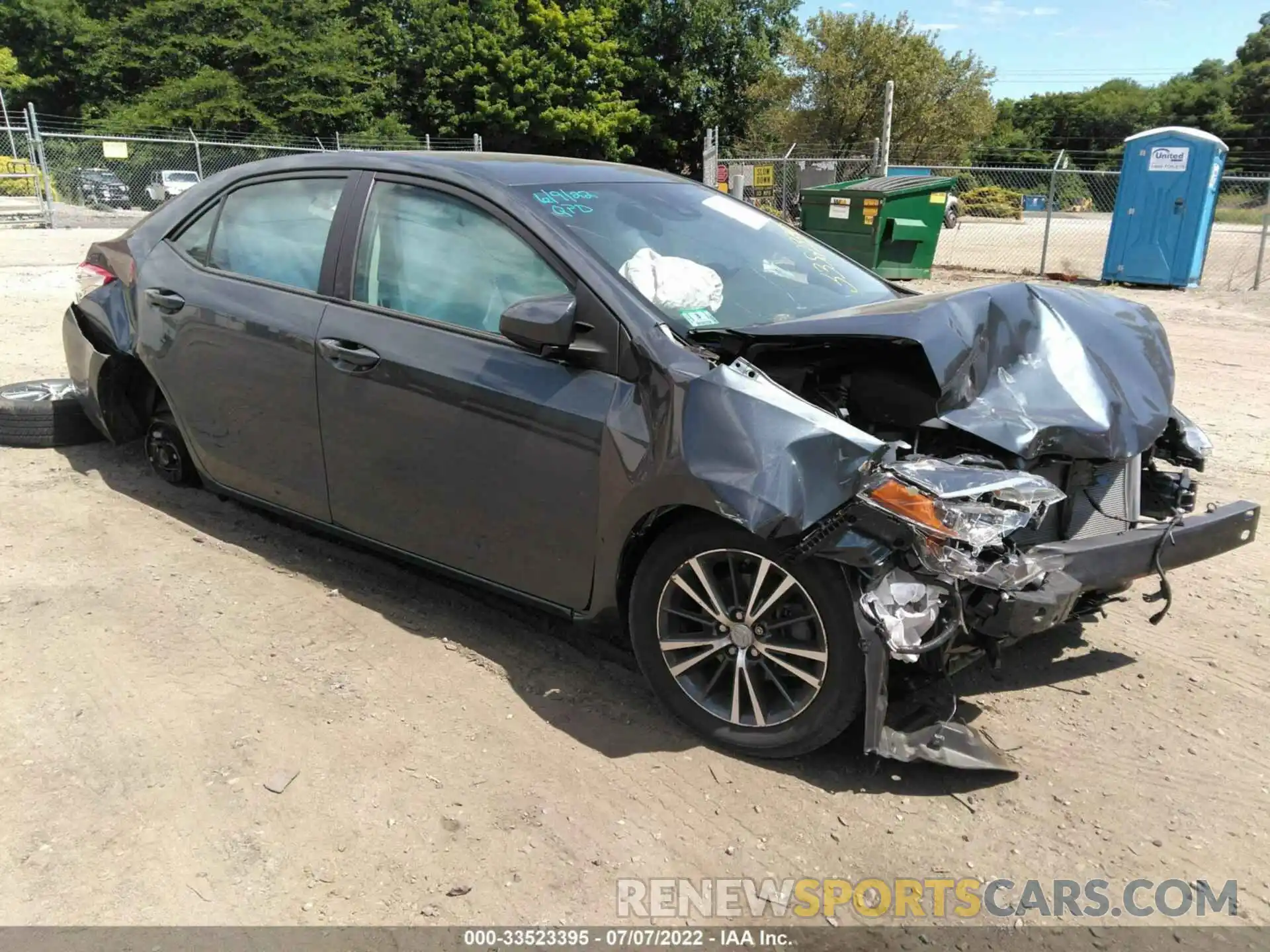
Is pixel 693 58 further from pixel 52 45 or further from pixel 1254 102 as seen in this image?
pixel 1254 102

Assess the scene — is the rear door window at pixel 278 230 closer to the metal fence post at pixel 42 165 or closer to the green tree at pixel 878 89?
the metal fence post at pixel 42 165

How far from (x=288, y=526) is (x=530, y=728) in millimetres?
2218

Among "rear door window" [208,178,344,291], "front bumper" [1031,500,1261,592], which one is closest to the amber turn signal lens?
"front bumper" [1031,500,1261,592]

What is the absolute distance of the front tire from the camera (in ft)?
9.00

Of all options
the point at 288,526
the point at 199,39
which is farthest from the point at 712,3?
the point at 288,526

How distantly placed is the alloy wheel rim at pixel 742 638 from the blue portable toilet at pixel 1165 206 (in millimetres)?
13273

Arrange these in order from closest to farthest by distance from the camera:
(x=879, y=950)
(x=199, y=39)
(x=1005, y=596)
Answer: (x=879, y=950) < (x=1005, y=596) < (x=199, y=39)

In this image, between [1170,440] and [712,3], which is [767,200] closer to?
[1170,440]

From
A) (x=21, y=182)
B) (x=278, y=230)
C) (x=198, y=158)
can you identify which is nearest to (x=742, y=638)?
(x=278, y=230)

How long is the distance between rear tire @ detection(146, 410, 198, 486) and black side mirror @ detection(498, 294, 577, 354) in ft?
7.97

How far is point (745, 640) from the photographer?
115 inches

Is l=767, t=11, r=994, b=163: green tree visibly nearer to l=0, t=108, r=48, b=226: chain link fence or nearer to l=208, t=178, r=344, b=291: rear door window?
l=0, t=108, r=48, b=226: chain link fence

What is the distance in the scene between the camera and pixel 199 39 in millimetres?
38875

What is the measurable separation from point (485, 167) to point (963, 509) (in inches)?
87.3
